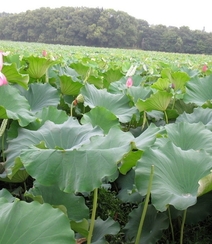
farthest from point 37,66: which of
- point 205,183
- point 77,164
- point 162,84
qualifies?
point 205,183

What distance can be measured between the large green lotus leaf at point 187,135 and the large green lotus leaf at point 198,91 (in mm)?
485

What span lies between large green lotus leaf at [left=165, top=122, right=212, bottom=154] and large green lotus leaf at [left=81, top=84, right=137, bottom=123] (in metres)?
0.35

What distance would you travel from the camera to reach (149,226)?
937 mm

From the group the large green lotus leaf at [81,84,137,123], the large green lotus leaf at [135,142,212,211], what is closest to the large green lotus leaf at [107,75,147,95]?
the large green lotus leaf at [81,84,137,123]

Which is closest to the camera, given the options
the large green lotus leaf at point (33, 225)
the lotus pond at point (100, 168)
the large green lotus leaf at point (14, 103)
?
the large green lotus leaf at point (33, 225)

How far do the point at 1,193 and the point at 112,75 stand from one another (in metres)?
1.24

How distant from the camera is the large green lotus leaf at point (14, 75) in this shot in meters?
1.20

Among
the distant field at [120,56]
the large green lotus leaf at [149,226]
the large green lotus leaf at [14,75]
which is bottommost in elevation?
the distant field at [120,56]

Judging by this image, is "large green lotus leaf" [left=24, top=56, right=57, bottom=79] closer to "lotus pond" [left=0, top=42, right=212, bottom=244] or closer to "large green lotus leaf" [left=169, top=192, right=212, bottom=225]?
"lotus pond" [left=0, top=42, right=212, bottom=244]

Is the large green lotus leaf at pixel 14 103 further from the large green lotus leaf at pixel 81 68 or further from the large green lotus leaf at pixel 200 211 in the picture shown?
the large green lotus leaf at pixel 81 68

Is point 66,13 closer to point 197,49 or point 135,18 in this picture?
point 135,18

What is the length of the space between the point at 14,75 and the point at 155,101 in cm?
56

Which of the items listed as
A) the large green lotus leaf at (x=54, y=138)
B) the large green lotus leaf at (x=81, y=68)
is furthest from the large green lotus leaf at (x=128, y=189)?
the large green lotus leaf at (x=81, y=68)

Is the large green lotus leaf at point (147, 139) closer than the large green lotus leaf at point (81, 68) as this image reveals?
Yes
